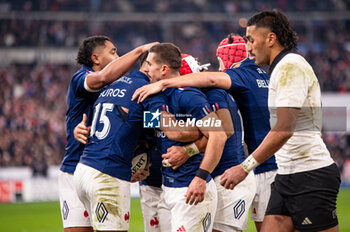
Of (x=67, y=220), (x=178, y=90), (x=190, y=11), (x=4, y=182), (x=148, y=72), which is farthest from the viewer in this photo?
(x=190, y=11)

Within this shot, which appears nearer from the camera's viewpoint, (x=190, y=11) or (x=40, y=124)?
(x=40, y=124)

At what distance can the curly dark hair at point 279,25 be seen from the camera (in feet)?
15.4

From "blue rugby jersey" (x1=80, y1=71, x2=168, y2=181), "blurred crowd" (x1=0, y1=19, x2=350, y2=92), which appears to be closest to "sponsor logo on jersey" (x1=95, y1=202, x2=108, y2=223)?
"blue rugby jersey" (x1=80, y1=71, x2=168, y2=181)

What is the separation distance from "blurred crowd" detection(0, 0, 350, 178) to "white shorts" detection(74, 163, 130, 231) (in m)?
17.1

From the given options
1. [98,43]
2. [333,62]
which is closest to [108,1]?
[333,62]

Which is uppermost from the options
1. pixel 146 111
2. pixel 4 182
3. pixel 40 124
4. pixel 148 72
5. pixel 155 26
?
pixel 155 26

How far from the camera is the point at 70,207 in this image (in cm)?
611

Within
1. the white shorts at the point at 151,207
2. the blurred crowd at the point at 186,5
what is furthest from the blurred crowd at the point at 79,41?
the white shorts at the point at 151,207

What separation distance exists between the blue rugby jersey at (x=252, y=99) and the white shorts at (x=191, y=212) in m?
1.21

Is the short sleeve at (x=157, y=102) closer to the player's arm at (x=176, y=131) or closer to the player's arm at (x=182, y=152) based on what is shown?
the player's arm at (x=176, y=131)

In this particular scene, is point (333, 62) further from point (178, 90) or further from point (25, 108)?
point (178, 90)

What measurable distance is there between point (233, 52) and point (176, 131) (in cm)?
178

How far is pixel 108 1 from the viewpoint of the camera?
3153cm

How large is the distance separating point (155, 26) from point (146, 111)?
85.3ft
